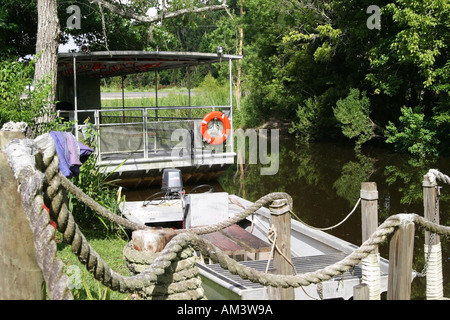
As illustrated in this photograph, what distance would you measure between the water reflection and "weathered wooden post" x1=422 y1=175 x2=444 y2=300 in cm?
119

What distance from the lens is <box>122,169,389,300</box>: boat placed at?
16.7 ft

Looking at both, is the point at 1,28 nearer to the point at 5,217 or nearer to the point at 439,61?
the point at 439,61

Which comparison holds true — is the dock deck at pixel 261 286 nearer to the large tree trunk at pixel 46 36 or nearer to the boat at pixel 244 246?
the boat at pixel 244 246

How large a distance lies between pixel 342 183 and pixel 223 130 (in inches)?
152

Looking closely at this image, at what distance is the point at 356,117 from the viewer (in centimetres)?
2177

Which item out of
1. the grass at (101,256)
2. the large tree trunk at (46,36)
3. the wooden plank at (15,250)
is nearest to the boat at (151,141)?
the large tree trunk at (46,36)

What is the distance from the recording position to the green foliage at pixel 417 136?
Answer: 19250 mm

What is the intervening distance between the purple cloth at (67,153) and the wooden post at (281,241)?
7.96 ft

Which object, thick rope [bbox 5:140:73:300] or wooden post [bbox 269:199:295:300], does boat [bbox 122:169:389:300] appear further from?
thick rope [bbox 5:140:73:300]

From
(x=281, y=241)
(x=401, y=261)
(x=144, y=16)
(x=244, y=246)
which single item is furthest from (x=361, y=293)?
(x=144, y=16)

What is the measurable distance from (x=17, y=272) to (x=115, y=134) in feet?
32.2

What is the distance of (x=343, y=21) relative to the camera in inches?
856
